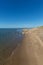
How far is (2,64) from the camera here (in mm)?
→ 10141

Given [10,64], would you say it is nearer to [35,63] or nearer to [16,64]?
[16,64]

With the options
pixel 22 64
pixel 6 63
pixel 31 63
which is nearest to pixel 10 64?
pixel 6 63

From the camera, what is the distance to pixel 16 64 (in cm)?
994

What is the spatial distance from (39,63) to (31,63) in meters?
0.82

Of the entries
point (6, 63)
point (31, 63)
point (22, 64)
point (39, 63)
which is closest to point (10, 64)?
point (6, 63)

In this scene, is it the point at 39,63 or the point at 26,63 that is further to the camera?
the point at 26,63

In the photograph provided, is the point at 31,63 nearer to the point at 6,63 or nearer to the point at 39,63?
the point at 39,63

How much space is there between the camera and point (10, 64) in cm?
999

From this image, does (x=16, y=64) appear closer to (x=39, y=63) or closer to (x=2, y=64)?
(x=2, y=64)

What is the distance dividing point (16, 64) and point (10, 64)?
0.62m

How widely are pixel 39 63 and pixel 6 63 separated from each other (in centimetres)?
350

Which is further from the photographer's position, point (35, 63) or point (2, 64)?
point (2, 64)

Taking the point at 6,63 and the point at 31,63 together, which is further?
the point at 6,63

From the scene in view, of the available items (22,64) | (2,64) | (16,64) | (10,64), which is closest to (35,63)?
(22,64)
